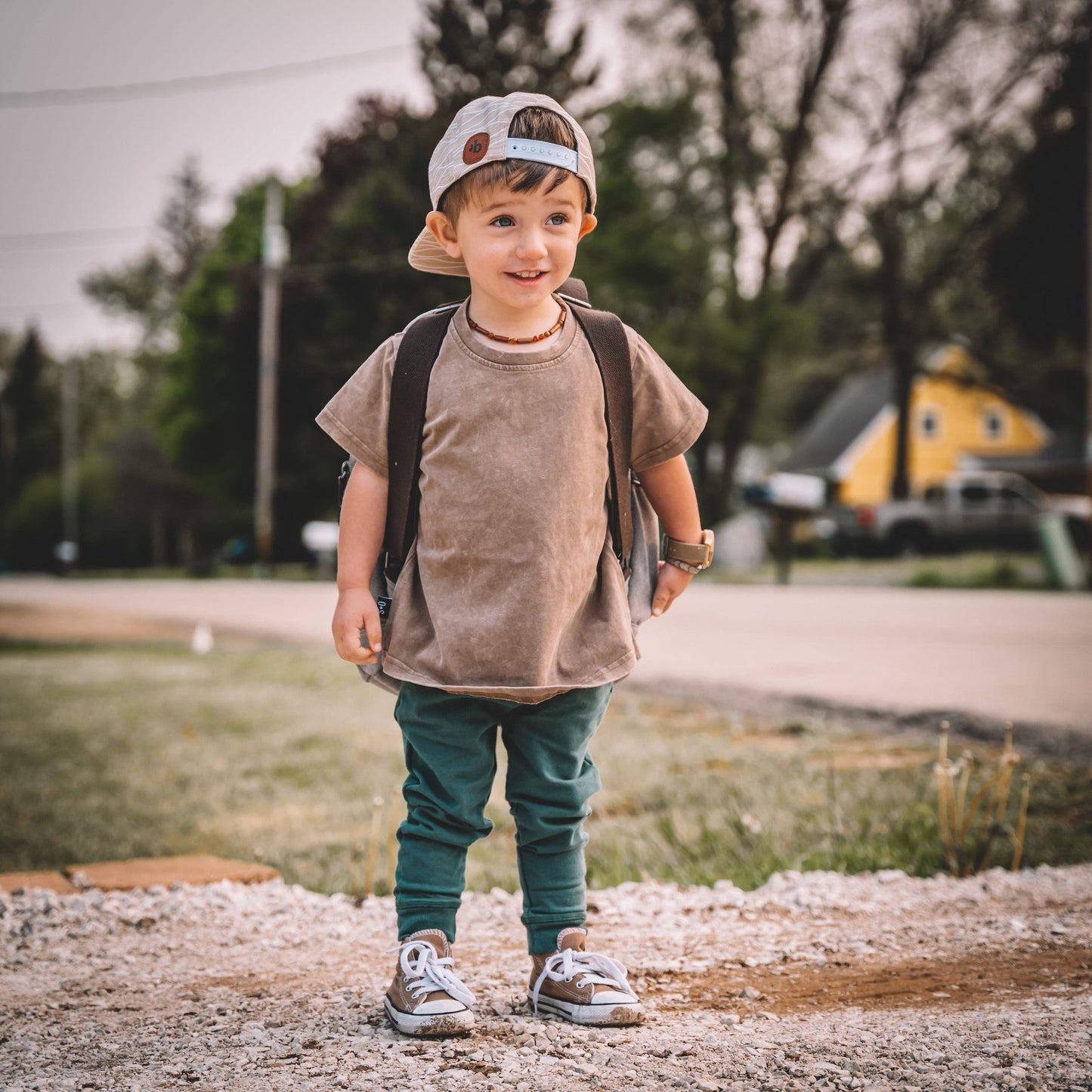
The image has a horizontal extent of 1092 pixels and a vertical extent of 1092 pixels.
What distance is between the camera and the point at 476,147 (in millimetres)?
2211

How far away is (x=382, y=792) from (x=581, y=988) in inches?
93.6

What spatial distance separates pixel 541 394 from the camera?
224 centimetres

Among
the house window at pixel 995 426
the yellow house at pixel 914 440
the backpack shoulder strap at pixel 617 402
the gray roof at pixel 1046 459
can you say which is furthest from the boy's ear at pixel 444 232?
the house window at pixel 995 426

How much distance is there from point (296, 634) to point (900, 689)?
6007 mm

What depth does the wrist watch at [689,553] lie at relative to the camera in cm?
245

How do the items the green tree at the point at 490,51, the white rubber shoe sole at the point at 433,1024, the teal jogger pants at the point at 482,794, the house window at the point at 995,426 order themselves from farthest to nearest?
the house window at the point at 995,426 → the green tree at the point at 490,51 → the teal jogger pants at the point at 482,794 → the white rubber shoe sole at the point at 433,1024

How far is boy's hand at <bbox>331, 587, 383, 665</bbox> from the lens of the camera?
225 cm

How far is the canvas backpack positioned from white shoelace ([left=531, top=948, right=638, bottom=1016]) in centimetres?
60

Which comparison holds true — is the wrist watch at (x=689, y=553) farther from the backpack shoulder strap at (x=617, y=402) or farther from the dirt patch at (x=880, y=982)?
the dirt patch at (x=880, y=982)

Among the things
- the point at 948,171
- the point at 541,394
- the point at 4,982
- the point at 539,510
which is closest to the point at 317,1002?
the point at 4,982

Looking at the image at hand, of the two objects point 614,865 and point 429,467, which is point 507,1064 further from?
point 614,865

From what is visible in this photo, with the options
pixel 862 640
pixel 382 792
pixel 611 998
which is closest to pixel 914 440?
pixel 862 640

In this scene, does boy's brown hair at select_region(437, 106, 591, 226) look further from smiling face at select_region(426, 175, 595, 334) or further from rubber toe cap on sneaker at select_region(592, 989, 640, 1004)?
rubber toe cap on sneaker at select_region(592, 989, 640, 1004)

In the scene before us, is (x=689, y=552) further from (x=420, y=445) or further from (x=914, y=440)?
(x=914, y=440)
